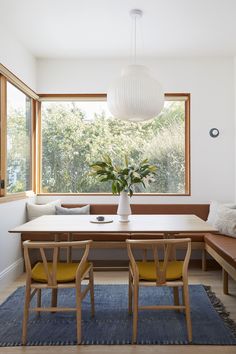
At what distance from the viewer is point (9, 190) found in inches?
153

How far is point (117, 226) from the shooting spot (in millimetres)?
2844

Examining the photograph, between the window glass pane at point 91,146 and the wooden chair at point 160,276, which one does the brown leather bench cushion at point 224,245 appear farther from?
the window glass pane at point 91,146

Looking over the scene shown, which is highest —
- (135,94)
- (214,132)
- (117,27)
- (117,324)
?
(117,27)

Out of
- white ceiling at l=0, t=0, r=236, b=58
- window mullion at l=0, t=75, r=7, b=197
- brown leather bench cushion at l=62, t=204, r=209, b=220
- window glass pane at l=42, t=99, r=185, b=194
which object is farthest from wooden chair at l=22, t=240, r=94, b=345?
window glass pane at l=42, t=99, r=185, b=194

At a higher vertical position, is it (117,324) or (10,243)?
(10,243)

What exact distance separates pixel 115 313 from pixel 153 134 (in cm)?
275

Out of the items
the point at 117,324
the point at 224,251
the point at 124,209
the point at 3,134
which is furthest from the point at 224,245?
the point at 3,134

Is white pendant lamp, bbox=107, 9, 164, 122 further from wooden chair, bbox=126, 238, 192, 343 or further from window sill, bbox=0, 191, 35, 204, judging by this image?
window sill, bbox=0, 191, 35, 204

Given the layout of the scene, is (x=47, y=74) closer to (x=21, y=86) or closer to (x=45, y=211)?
(x=21, y=86)

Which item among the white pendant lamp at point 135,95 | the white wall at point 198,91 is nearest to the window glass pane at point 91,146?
the white wall at point 198,91

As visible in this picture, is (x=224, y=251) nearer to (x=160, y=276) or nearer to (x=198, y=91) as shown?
(x=160, y=276)

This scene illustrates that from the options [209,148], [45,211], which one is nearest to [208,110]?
[209,148]

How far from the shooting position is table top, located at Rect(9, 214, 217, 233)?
2613mm

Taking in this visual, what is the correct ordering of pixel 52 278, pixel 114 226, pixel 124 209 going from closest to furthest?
pixel 52 278
pixel 114 226
pixel 124 209
